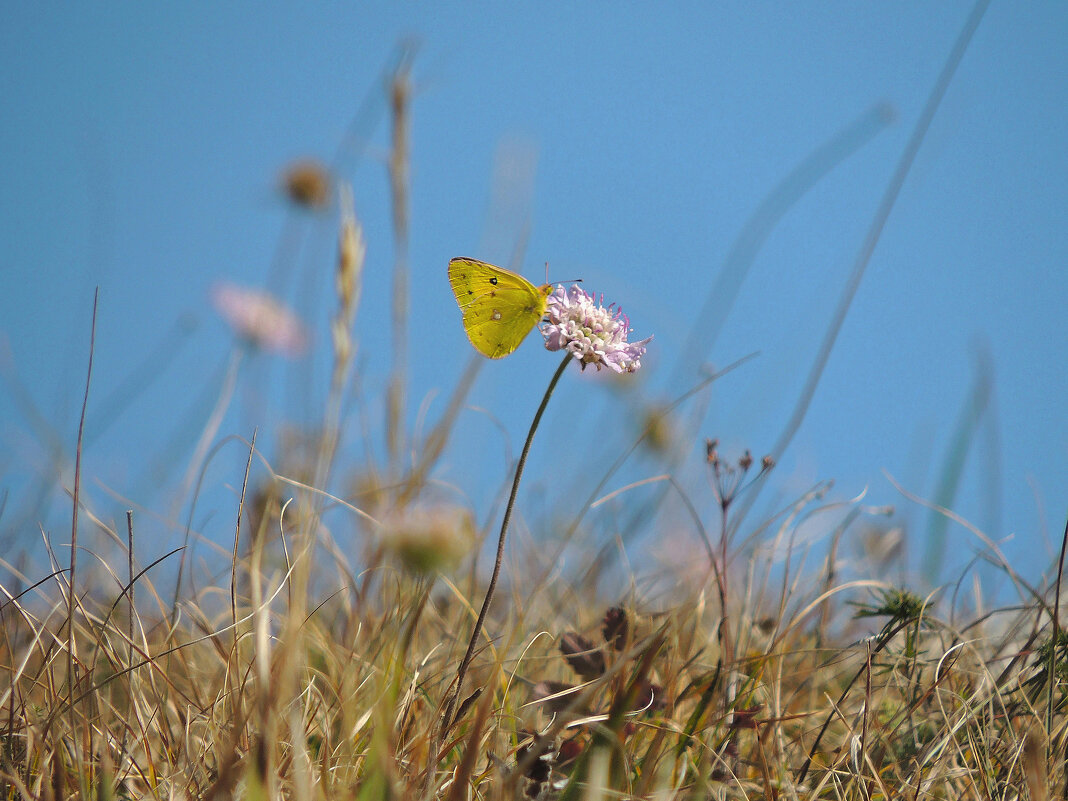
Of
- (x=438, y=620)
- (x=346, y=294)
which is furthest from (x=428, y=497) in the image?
(x=346, y=294)

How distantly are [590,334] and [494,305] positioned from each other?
252 mm

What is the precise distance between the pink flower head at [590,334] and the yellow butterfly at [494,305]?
0.22 ft

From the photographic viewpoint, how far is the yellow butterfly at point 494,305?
1.38 metres

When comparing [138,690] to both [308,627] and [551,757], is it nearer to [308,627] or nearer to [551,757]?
[308,627]

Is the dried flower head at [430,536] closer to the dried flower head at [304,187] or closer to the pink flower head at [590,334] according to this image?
the pink flower head at [590,334]

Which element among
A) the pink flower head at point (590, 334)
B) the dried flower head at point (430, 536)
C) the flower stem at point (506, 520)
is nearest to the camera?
the flower stem at point (506, 520)

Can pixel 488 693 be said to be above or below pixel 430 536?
above

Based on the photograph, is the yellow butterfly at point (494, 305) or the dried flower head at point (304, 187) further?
the dried flower head at point (304, 187)

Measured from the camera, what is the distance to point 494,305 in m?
1.45

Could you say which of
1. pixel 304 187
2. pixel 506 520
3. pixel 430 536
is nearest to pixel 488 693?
pixel 506 520

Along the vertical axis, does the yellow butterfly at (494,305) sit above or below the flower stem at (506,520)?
above

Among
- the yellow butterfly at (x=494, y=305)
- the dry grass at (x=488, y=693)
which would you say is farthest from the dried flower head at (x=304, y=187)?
the yellow butterfly at (x=494, y=305)

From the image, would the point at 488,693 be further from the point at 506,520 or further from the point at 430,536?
the point at 430,536

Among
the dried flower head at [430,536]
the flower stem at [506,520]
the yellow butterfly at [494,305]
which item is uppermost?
the yellow butterfly at [494,305]
